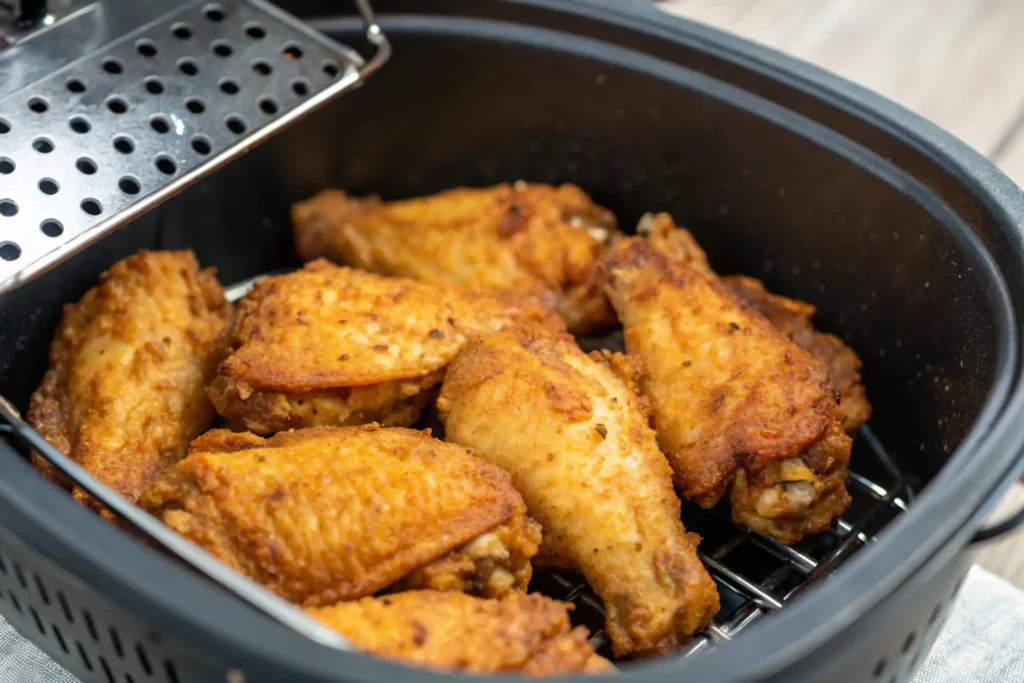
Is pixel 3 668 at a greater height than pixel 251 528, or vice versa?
pixel 251 528

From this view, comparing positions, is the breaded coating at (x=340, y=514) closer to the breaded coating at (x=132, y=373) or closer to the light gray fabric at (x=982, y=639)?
the breaded coating at (x=132, y=373)

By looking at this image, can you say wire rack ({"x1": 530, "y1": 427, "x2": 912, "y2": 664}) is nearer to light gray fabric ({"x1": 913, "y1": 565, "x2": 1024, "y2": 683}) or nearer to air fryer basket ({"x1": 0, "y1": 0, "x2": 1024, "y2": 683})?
air fryer basket ({"x1": 0, "y1": 0, "x2": 1024, "y2": 683})

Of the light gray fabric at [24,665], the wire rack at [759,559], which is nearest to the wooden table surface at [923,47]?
the wire rack at [759,559]

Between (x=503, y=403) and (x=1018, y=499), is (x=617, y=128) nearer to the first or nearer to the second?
(x=503, y=403)

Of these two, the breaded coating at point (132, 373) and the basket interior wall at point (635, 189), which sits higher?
the basket interior wall at point (635, 189)

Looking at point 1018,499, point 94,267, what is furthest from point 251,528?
point 1018,499

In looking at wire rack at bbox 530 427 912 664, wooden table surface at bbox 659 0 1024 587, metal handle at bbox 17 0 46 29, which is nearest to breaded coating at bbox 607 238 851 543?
wire rack at bbox 530 427 912 664
